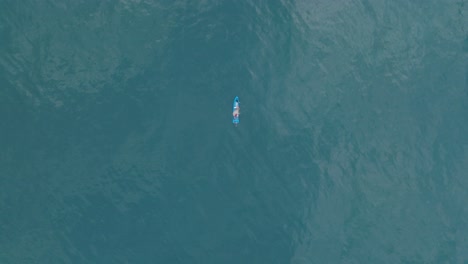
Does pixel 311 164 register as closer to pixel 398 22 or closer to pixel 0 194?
pixel 398 22

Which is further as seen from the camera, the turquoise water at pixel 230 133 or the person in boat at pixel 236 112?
the person in boat at pixel 236 112

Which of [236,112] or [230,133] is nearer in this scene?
[236,112]

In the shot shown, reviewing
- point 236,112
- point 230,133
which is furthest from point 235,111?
point 230,133

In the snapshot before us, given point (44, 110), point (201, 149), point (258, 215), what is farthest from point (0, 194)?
point (258, 215)

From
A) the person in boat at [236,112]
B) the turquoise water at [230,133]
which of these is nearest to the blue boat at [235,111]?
the person in boat at [236,112]

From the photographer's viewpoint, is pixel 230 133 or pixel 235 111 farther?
pixel 230 133

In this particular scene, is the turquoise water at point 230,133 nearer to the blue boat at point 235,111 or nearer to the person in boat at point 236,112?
the blue boat at point 235,111

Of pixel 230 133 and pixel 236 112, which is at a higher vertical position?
pixel 236 112

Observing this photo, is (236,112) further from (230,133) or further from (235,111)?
(230,133)

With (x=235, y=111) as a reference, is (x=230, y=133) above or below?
below
